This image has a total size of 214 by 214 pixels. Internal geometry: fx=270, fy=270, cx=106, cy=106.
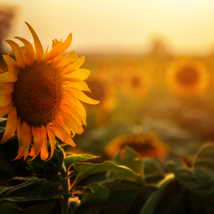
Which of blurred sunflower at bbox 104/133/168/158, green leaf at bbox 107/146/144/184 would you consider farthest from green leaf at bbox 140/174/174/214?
blurred sunflower at bbox 104/133/168/158

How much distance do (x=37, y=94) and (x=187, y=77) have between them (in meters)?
4.70

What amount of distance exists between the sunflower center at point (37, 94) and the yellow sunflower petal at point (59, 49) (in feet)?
0.13

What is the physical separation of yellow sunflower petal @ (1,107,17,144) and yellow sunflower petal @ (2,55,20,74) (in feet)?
0.38

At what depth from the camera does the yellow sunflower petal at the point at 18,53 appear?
0.75m

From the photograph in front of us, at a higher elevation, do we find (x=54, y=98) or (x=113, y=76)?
(x=54, y=98)

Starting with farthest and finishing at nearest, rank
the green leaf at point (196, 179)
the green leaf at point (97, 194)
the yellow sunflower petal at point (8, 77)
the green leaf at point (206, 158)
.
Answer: the green leaf at point (206, 158)
the green leaf at point (196, 179)
the green leaf at point (97, 194)
the yellow sunflower petal at point (8, 77)

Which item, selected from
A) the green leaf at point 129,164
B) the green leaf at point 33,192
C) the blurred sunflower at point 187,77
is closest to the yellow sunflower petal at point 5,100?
the green leaf at point 33,192

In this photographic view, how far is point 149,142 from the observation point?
248 cm

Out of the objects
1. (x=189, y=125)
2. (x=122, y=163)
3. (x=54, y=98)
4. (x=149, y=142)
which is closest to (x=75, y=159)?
(x=54, y=98)

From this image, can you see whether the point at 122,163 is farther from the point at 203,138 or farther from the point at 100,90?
the point at 100,90

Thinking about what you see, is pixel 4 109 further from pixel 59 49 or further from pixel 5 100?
pixel 59 49

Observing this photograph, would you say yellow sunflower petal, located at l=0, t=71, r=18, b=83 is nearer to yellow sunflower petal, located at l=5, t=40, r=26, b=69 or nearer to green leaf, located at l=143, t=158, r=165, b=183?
yellow sunflower petal, located at l=5, t=40, r=26, b=69

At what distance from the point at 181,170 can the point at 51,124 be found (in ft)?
1.96

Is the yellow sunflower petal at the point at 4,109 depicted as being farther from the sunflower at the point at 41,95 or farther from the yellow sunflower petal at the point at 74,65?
the yellow sunflower petal at the point at 74,65
